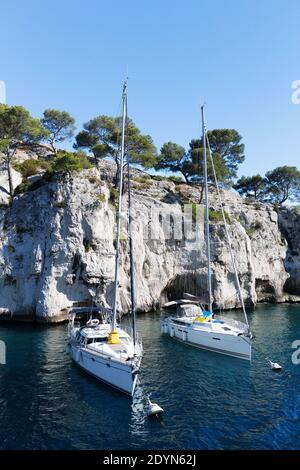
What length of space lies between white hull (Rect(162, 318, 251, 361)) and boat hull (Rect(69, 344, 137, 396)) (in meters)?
11.6

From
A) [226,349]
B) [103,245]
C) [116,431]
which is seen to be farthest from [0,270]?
[116,431]

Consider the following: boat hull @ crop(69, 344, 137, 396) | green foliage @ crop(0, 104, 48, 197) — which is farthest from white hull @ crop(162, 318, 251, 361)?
green foliage @ crop(0, 104, 48, 197)

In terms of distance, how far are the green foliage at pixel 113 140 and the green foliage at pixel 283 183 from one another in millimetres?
31402

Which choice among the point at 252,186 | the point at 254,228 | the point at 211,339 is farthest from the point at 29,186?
the point at 252,186

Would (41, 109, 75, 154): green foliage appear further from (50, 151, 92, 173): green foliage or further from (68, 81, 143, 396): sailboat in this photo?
(68, 81, 143, 396): sailboat

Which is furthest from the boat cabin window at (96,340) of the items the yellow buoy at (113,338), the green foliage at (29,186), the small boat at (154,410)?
the green foliage at (29,186)

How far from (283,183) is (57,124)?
50.8 metres

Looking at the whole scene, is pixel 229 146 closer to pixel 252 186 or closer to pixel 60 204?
pixel 252 186

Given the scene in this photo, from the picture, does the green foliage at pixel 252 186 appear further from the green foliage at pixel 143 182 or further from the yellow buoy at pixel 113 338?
the yellow buoy at pixel 113 338

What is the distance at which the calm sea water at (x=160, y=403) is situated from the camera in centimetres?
1694

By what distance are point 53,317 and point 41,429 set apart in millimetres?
24886

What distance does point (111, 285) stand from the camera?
45.0m

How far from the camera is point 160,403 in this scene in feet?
68.7
